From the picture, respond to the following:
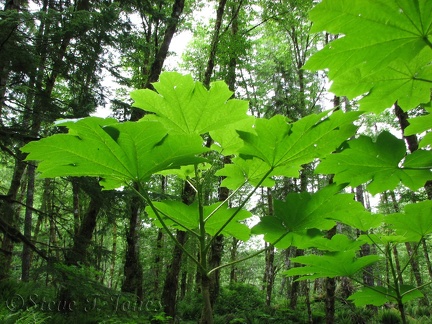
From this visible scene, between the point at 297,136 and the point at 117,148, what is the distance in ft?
1.49

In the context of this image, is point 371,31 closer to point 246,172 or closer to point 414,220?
point 246,172

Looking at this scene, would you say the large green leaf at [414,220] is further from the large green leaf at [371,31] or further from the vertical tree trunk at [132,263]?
the vertical tree trunk at [132,263]

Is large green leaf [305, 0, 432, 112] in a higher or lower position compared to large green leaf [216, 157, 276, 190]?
higher

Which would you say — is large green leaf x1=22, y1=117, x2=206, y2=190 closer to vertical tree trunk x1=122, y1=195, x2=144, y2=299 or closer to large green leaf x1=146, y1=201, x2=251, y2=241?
large green leaf x1=146, y1=201, x2=251, y2=241

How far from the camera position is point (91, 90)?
6574 millimetres

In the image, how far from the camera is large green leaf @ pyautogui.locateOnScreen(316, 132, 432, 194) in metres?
0.84

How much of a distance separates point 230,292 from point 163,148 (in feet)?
41.2

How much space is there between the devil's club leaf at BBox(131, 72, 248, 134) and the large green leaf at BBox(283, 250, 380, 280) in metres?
0.55

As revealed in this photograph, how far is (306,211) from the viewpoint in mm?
793

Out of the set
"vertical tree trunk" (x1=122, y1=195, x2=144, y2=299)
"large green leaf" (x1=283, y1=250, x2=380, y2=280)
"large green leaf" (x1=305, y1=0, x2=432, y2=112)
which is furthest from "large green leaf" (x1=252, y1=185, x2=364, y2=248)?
"vertical tree trunk" (x1=122, y1=195, x2=144, y2=299)

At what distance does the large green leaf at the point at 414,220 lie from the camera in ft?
3.12

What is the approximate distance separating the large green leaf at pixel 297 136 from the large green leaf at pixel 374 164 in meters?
0.09

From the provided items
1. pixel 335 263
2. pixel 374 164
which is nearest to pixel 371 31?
pixel 374 164

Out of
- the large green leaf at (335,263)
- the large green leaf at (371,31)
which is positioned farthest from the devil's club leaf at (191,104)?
the large green leaf at (335,263)
